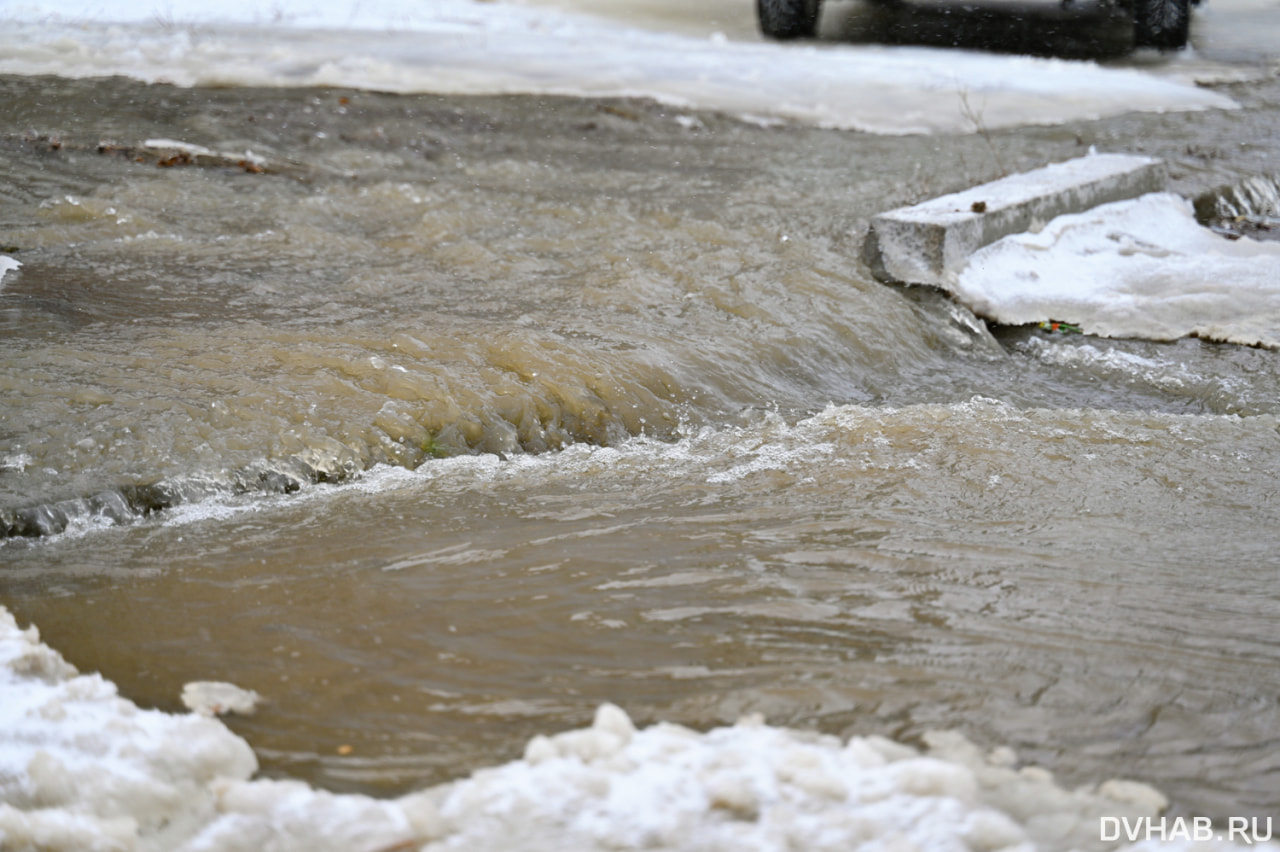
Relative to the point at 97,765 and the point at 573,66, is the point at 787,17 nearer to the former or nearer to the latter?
the point at 573,66

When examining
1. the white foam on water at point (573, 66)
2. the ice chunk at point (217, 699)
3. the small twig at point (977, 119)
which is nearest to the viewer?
the ice chunk at point (217, 699)

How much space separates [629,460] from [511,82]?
21.8 feet

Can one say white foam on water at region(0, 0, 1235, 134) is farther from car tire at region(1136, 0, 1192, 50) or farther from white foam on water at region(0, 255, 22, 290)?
white foam on water at region(0, 255, 22, 290)

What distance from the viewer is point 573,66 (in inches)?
412

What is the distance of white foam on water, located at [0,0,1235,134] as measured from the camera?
9406 millimetres

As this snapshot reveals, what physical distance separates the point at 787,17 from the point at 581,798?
40.5 feet

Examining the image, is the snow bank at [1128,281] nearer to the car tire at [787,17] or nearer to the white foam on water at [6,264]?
the white foam on water at [6,264]

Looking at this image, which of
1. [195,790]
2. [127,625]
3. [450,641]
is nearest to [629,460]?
[450,641]

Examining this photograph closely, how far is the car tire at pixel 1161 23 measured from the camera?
1247 centimetres

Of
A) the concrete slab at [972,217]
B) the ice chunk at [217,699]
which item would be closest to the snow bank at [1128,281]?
the concrete slab at [972,217]

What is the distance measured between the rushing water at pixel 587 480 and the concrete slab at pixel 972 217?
0.21 m

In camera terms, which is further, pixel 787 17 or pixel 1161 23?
pixel 787 17

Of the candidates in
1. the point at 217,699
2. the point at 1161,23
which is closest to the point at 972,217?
the point at 217,699

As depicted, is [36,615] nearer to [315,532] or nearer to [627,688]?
[315,532]
